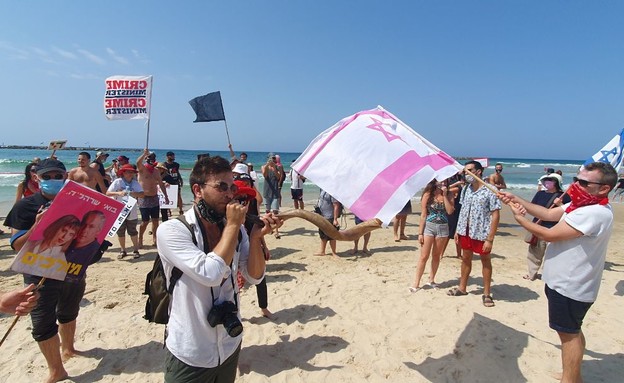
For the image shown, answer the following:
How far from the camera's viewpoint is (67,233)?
2592 mm

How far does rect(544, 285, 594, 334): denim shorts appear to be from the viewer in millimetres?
3025

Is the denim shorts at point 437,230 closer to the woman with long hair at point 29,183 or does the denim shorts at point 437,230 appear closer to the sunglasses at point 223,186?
the sunglasses at point 223,186

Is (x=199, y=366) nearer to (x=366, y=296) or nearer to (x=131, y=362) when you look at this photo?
(x=131, y=362)

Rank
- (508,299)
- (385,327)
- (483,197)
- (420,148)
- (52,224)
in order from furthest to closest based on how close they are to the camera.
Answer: (508,299) → (483,197) → (385,327) → (420,148) → (52,224)

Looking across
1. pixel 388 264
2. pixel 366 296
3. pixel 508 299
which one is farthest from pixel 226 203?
pixel 388 264

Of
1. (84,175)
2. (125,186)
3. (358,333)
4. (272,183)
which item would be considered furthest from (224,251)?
(272,183)

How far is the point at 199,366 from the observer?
2.04m

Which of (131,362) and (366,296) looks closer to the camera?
(131,362)

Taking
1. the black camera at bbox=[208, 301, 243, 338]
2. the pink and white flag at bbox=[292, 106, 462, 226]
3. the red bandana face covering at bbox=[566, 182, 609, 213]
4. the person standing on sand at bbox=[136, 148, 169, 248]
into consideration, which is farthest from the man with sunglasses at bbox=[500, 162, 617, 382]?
the person standing on sand at bbox=[136, 148, 169, 248]

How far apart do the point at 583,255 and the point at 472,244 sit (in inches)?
78.1

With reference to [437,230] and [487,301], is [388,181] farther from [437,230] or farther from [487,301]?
[487,301]

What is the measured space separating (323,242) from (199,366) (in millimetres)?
5751

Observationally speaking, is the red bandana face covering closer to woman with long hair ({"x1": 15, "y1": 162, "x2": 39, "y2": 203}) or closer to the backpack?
the backpack

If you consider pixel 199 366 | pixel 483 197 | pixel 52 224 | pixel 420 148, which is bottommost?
pixel 199 366
